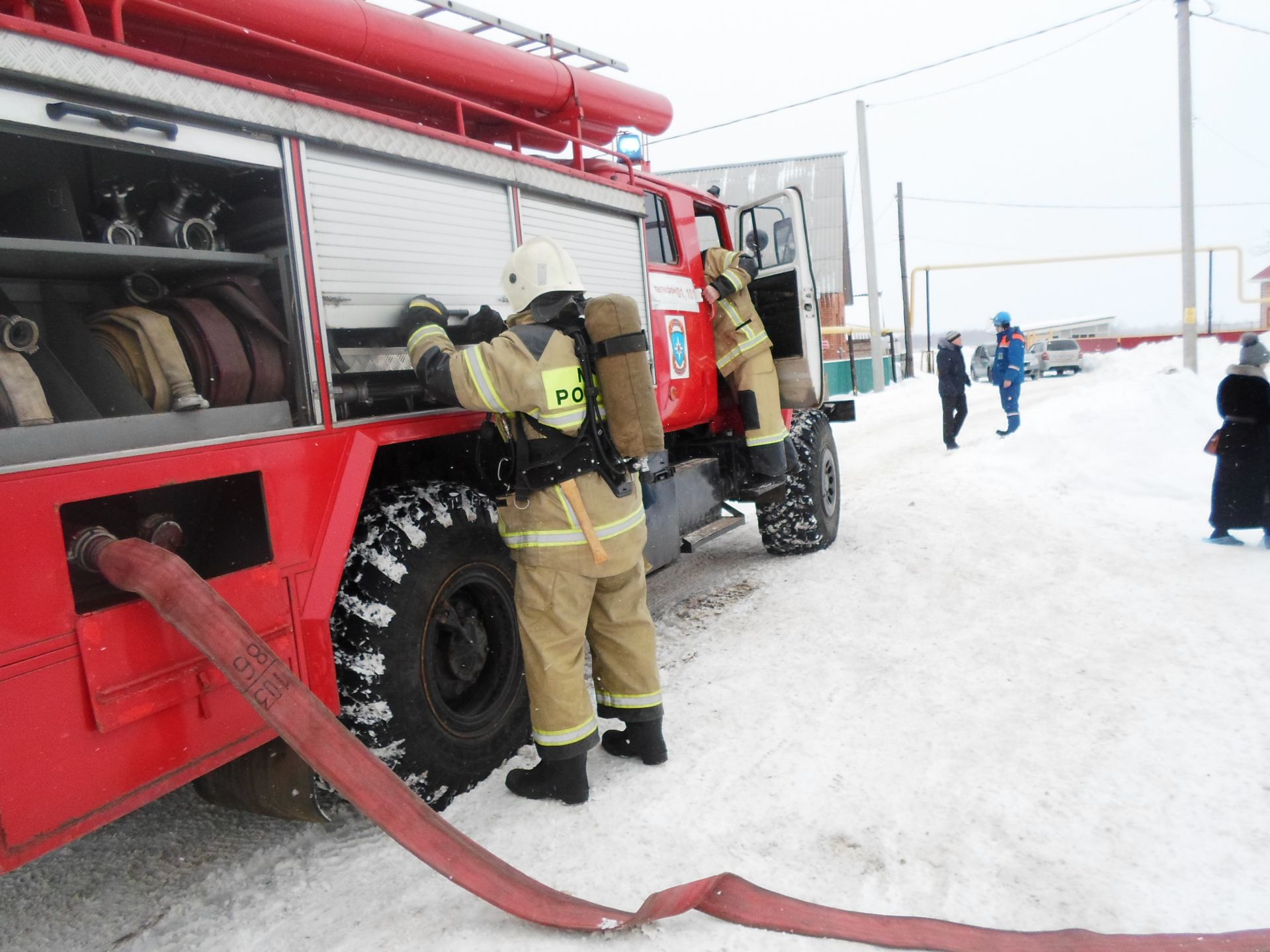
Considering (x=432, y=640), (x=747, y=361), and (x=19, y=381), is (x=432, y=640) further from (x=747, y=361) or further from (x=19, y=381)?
(x=747, y=361)

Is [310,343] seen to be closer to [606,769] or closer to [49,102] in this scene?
[49,102]

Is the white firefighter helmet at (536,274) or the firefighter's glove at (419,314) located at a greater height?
the white firefighter helmet at (536,274)

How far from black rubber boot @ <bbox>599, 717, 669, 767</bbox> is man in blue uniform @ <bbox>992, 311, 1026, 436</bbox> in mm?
8908

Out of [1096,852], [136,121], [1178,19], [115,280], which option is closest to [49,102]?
[136,121]

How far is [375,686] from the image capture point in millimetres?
2627

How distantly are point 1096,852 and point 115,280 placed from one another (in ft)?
11.1

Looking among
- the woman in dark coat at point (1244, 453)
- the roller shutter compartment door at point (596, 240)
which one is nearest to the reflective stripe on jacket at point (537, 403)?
the roller shutter compartment door at point (596, 240)

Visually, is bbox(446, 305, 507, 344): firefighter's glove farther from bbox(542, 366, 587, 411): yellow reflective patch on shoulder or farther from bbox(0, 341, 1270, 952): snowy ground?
bbox(0, 341, 1270, 952): snowy ground

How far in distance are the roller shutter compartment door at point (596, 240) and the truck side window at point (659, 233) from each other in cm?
55

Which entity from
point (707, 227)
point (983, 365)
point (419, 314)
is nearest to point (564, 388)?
point (419, 314)

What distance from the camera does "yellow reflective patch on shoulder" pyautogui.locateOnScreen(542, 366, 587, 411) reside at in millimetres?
2814

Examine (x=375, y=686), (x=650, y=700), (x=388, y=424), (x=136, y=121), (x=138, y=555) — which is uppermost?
(x=136, y=121)

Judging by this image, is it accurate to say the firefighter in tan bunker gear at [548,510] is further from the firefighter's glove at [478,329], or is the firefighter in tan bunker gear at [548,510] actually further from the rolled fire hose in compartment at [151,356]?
the rolled fire hose in compartment at [151,356]

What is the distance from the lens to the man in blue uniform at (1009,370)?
35.6ft
